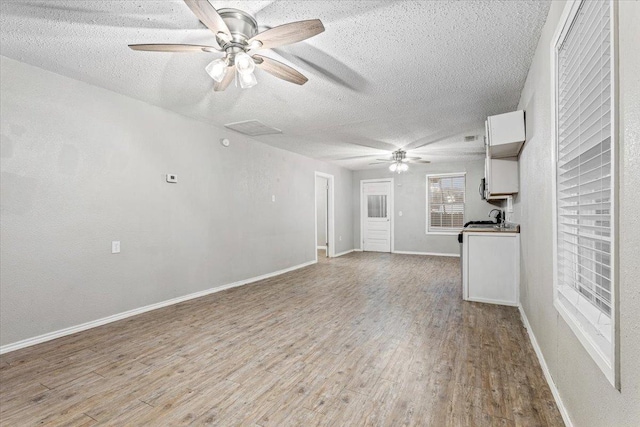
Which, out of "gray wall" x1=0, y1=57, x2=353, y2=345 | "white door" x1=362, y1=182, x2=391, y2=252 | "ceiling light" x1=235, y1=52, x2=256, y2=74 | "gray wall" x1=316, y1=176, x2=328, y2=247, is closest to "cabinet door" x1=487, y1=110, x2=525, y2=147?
"ceiling light" x1=235, y1=52, x2=256, y2=74

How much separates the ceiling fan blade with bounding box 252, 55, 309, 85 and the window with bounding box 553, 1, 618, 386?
1685 mm

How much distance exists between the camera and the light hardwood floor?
5.95 ft

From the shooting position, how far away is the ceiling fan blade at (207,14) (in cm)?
160

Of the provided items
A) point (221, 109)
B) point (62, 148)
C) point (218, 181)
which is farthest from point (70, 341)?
point (221, 109)

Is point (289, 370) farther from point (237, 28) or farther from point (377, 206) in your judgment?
point (377, 206)

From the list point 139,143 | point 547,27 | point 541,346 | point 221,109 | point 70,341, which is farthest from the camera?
point 221,109

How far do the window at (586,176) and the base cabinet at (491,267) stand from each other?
210 centimetres

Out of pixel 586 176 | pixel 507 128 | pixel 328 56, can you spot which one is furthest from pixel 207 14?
pixel 507 128

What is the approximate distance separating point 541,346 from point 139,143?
4.44m

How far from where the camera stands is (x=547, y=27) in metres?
2.07

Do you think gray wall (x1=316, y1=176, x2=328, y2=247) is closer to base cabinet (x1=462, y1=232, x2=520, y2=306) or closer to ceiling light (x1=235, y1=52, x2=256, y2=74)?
base cabinet (x1=462, y1=232, x2=520, y2=306)

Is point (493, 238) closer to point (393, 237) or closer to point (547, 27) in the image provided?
point (547, 27)

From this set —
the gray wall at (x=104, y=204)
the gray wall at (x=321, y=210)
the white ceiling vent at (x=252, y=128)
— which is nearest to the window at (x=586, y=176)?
the white ceiling vent at (x=252, y=128)

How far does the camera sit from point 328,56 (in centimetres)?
260
